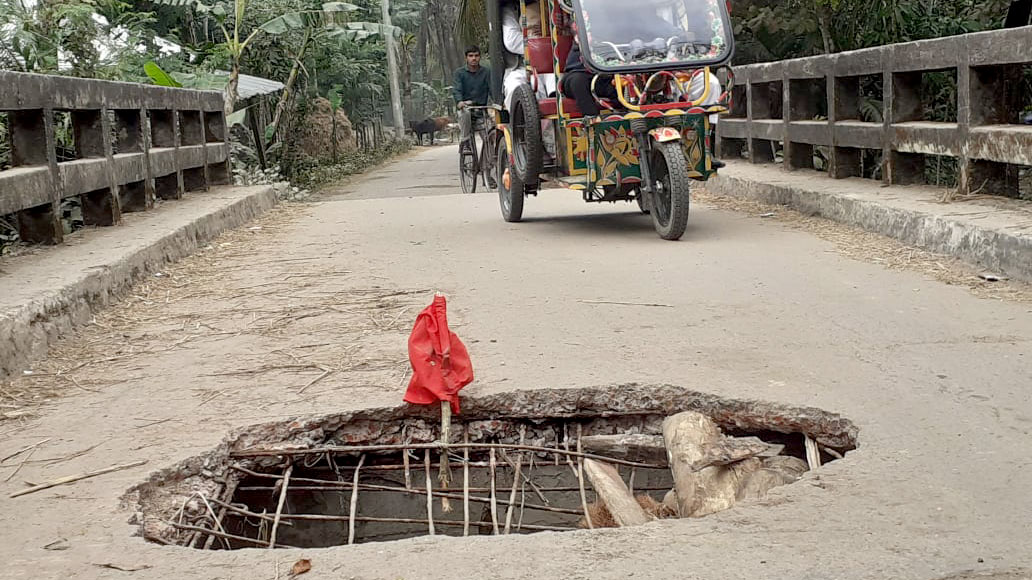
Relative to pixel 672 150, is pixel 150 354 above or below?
below

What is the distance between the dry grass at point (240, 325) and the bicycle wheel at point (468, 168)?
5.78 metres

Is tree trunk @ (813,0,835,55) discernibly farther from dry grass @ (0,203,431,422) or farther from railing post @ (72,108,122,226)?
railing post @ (72,108,122,226)

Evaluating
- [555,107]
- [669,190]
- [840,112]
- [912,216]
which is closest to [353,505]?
[912,216]

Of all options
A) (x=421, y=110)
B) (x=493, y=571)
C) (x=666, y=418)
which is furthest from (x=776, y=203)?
(x=421, y=110)

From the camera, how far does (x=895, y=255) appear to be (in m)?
6.61

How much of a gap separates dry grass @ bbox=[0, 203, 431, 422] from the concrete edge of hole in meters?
0.37

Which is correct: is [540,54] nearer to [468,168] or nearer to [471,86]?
[471,86]

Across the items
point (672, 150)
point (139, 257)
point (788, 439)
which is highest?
point (672, 150)

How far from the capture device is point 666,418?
3723mm

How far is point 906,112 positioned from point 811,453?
5.64 metres

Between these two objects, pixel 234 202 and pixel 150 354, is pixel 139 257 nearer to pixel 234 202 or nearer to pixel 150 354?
pixel 150 354

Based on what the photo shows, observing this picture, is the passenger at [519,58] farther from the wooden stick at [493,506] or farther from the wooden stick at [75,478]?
the wooden stick at [75,478]

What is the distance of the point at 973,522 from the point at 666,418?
49.5 inches

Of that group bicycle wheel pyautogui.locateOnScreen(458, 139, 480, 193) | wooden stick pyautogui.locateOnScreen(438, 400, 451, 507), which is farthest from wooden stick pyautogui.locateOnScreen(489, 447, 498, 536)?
bicycle wheel pyautogui.locateOnScreen(458, 139, 480, 193)
